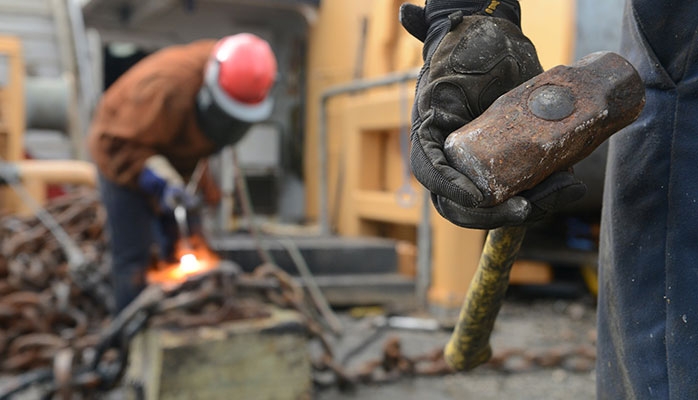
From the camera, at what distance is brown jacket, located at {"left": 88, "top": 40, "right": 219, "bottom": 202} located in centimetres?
350

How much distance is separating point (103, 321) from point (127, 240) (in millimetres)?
652

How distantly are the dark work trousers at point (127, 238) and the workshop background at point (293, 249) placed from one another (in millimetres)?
153

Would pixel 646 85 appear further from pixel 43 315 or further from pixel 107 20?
pixel 107 20

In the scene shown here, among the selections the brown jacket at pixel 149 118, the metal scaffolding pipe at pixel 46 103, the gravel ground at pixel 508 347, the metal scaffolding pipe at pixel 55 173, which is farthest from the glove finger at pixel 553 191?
the metal scaffolding pipe at pixel 46 103

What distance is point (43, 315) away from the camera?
3.84 m

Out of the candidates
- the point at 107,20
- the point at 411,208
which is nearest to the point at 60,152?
the point at 107,20

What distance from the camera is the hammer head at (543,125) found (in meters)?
0.95

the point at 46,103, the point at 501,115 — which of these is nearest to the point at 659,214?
the point at 501,115

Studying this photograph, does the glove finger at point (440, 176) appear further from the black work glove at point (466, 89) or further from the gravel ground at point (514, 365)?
the gravel ground at point (514, 365)

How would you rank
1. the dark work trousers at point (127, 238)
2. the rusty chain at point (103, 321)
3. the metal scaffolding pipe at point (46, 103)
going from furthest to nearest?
the metal scaffolding pipe at point (46, 103)
the dark work trousers at point (127, 238)
the rusty chain at point (103, 321)

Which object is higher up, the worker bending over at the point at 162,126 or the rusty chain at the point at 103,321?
the worker bending over at the point at 162,126

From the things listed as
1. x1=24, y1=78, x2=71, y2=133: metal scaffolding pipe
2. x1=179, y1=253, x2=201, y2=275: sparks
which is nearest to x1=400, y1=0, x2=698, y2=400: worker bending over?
x1=179, y1=253, x2=201, y2=275: sparks

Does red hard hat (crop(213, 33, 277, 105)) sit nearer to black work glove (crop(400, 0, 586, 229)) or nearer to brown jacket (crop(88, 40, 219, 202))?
brown jacket (crop(88, 40, 219, 202))

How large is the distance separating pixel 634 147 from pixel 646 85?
10 centimetres
